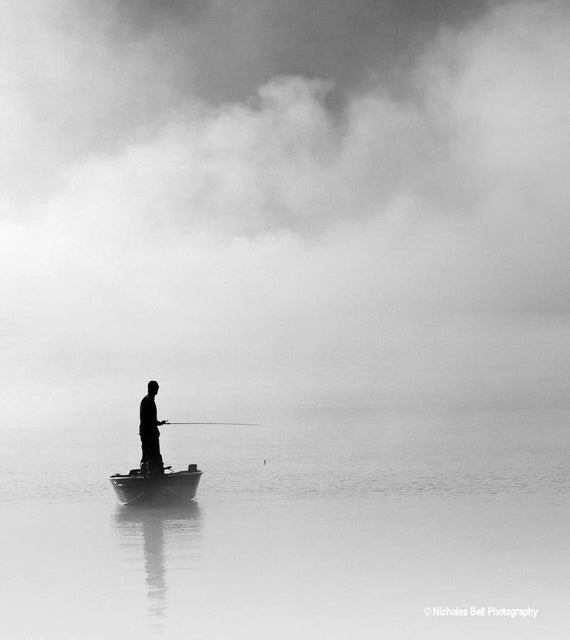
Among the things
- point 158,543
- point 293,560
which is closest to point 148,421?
point 158,543

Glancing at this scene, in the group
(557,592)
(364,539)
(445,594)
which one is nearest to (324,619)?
(445,594)

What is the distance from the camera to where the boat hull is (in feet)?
74.9

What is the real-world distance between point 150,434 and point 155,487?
1395 millimetres

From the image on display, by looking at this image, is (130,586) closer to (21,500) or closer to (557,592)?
(557,592)

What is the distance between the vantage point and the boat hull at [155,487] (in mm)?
22828

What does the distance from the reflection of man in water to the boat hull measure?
0.28 m

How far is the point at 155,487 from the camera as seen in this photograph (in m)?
22.9

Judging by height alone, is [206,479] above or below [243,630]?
above

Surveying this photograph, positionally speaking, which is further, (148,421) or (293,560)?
(148,421)

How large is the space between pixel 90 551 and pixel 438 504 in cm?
1004

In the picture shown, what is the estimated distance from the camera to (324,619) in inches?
450

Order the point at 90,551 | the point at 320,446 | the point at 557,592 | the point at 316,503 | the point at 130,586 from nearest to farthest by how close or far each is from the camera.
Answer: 1. the point at 557,592
2. the point at 130,586
3. the point at 90,551
4. the point at 316,503
5. the point at 320,446

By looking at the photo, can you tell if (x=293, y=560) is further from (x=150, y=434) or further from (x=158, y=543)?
(x=150, y=434)

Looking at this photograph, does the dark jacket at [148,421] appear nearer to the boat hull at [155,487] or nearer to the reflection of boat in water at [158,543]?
the boat hull at [155,487]
